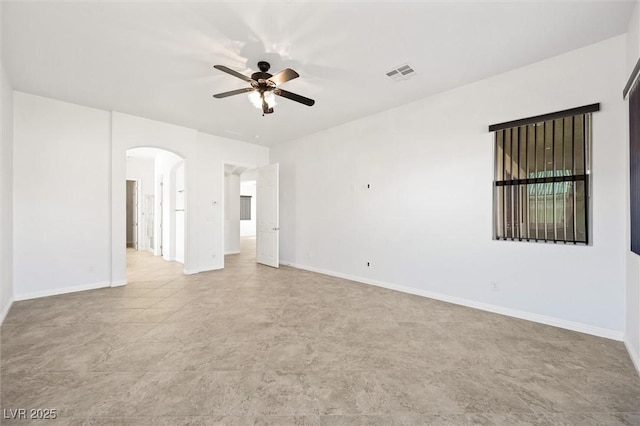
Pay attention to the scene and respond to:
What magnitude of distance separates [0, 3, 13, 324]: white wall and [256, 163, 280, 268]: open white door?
4.09 metres

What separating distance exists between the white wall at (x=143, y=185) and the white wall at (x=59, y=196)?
15.0 ft

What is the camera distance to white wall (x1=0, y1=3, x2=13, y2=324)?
10.6 ft

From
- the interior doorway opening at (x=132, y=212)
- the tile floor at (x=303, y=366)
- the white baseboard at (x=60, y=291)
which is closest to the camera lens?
the tile floor at (x=303, y=366)

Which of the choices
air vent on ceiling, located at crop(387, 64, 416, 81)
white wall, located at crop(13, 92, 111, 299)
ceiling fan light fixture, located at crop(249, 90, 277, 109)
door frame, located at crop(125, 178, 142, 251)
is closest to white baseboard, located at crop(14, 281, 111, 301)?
white wall, located at crop(13, 92, 111, 299)

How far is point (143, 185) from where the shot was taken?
29.3 feet

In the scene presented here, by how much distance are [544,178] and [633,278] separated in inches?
49.3

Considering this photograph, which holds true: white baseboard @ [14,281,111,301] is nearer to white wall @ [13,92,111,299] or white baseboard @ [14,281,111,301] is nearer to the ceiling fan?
white wall @ [13,92,111,299]

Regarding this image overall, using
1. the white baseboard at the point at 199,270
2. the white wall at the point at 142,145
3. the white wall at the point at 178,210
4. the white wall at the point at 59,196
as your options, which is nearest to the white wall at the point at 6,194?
the white wall at the point at 59,196

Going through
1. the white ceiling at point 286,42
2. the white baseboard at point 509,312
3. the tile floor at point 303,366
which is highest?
the white ceiling at point 286,42

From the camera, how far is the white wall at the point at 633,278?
232cm

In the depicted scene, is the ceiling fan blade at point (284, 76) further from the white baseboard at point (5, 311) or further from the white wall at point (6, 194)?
the white baseboard at point (5, 311)

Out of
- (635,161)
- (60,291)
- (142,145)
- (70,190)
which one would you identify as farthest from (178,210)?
(635,161)

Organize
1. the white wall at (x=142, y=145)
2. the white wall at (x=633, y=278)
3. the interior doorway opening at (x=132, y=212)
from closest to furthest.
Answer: the white wall at (x=633, y=278), the white wall at (x=142, y=145), the interior doorway opening at (x=132, y=212)

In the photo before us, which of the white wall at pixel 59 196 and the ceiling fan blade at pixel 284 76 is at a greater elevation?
the ceiling fan blade at pixel 284 76
